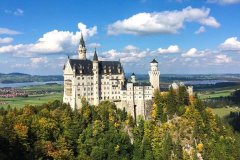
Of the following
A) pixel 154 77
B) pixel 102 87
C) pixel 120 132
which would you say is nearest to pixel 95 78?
pixel 102 87

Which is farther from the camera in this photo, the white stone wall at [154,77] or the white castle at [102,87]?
the white stone wall at [154,77]

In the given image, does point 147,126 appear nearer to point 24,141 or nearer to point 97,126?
point 97,126

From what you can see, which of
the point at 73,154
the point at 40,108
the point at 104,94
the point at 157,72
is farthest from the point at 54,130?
the point at 157,72

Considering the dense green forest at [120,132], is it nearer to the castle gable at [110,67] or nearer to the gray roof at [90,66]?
the gray roof at [90,66]

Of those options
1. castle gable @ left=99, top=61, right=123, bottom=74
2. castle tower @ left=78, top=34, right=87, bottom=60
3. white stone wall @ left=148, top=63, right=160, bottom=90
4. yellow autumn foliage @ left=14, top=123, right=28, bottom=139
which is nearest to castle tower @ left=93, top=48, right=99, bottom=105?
castle gable @ left=99, top=61, right=123, bottom=74

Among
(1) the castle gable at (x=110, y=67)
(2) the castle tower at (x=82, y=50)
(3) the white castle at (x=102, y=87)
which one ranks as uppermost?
(2) the castle tower at (x=82, y=50)

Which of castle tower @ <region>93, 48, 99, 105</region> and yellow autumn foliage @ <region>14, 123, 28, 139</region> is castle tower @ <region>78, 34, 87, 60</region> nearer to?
castle tower @ <region>93, 48, 99, 105</region>

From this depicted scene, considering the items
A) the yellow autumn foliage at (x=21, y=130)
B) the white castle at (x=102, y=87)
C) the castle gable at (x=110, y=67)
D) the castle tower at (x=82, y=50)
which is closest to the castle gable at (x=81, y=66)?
the white castle at (x=102, y=87)

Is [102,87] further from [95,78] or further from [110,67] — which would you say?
[110,67]
